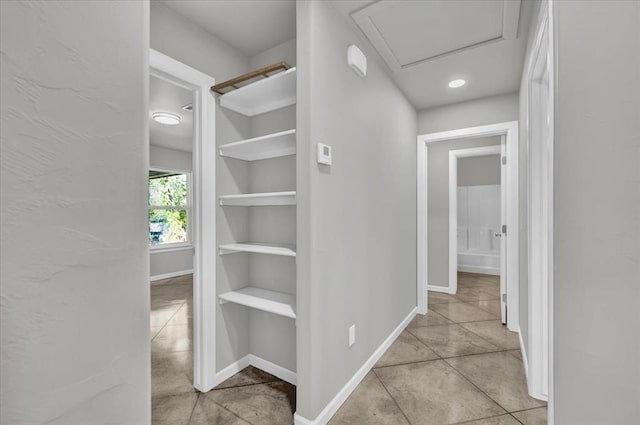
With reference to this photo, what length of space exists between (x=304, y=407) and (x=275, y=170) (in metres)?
1.50

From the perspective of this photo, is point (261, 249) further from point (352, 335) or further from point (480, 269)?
point (480, 269)

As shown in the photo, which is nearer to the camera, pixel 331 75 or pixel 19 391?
pixel 19 391

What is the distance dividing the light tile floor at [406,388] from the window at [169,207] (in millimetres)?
3312

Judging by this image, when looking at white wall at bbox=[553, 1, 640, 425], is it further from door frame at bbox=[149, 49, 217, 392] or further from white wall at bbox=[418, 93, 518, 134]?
white wall at bbox=[418, 93, 518, 134]

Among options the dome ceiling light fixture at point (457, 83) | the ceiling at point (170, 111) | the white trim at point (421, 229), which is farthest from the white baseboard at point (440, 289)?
the ceiling at point (170, 111)

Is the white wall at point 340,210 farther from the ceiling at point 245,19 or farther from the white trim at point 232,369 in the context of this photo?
the white trim at point 232,369

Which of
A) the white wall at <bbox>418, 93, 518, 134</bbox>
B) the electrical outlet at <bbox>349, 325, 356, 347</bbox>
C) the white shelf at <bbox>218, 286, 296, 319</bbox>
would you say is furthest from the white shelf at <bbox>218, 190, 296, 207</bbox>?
the white wall at <bbox>418, 93, 518, 134</bbox>

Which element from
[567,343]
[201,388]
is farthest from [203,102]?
[567,343]

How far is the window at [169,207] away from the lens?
577 cm

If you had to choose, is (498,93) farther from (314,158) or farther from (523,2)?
(314,158)

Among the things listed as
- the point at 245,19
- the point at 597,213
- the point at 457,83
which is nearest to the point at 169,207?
the point at 245,19

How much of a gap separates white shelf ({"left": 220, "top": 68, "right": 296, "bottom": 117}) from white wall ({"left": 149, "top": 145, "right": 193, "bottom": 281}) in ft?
13.8

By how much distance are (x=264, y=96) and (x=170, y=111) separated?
2574mm

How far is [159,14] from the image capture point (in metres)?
1.67
